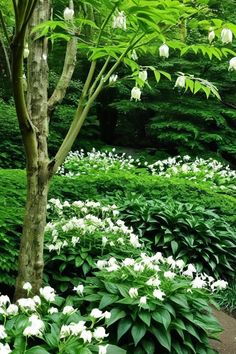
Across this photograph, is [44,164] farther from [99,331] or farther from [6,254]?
[99,331]

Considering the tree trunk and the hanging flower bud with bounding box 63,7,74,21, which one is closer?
the hanging flower bud with bounding box 63,7,74,21

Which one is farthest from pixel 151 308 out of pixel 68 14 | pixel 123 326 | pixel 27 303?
pixel 68 14

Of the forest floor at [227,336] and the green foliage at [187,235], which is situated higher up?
the green foliage at [187,235]

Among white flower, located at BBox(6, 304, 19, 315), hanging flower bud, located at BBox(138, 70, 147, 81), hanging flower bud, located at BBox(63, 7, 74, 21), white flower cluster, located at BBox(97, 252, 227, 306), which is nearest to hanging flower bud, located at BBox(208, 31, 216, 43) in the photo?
hanging flower bud, located at BBox(138, 70, 147, 81)

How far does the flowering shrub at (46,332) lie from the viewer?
7.06ft

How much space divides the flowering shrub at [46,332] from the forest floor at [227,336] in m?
1.41

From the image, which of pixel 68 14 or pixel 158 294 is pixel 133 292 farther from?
pixel 68 14

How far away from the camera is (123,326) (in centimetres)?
264

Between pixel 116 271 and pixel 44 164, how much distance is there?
92 cm

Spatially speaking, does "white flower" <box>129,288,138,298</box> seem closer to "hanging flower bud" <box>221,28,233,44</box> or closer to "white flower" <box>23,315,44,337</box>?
"white flower" <box>23,315,44,337</box>

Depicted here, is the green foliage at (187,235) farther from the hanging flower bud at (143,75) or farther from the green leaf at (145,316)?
the hanging flower bud at (143,75)

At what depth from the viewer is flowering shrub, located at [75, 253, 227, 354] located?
8.65 ft

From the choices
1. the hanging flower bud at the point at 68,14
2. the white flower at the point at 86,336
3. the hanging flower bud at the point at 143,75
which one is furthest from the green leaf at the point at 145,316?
the hanging flower bud at the point at 68,14

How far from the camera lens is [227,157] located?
1155 cm
